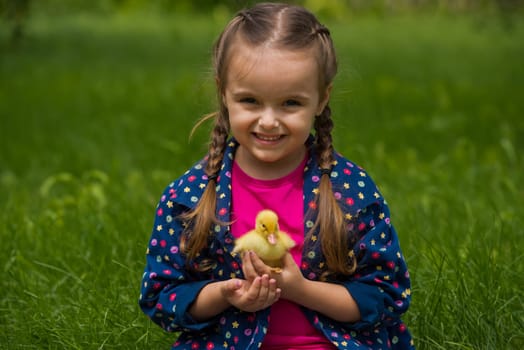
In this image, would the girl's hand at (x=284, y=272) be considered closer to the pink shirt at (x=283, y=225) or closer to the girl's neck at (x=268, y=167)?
the pink shirt at (x=283, y=225)

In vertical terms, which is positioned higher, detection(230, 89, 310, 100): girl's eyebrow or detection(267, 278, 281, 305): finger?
detection(230, 89, 310, 100): girl's eyebrow

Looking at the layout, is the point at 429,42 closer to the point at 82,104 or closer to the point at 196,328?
the point at 82,104

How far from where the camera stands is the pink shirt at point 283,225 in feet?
8.67

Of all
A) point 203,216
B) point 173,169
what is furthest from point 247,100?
point 173,169

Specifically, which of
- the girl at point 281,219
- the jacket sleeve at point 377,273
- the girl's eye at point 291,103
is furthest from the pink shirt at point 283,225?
the girl's eye at point 291,103

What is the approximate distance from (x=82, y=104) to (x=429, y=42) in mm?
7579

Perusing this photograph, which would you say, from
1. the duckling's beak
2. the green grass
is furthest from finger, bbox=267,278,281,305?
the green grass

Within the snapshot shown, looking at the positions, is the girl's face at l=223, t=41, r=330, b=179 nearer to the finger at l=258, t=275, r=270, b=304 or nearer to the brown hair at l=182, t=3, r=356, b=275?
the brown hair at l=182, t=3, r=356, b=275

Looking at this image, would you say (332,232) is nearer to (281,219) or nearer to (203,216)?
(281,219)

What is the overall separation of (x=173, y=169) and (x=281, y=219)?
132 inches

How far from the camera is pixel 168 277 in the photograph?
269cm

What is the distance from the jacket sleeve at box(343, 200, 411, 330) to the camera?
103 inches

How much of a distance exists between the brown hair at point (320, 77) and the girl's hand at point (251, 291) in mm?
227

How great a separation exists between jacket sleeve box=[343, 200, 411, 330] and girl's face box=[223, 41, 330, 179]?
32cm
